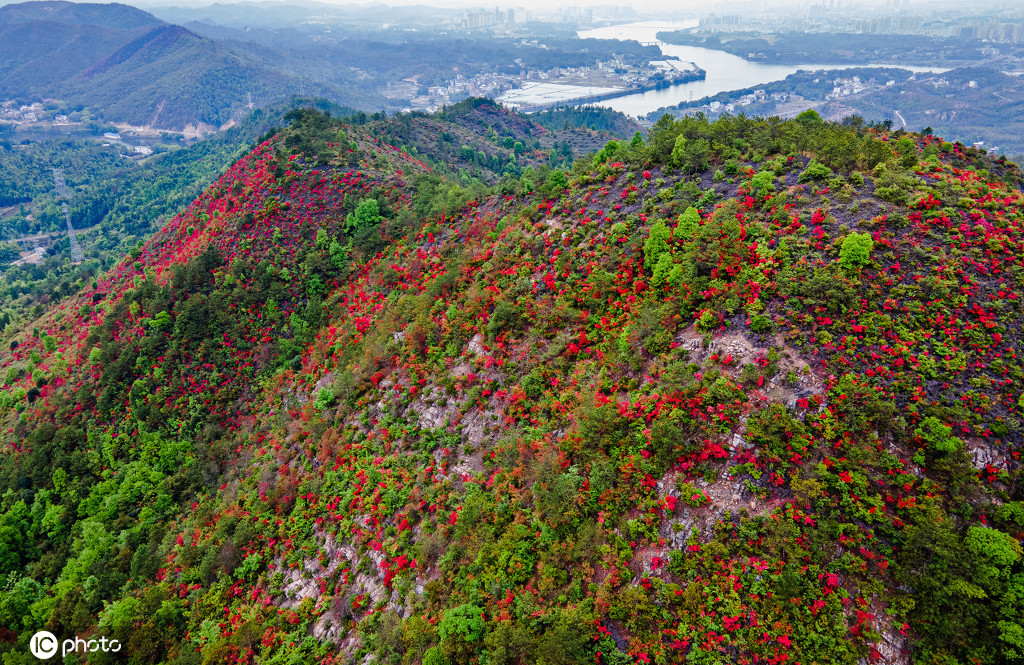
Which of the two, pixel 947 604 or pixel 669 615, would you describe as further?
pixel 669 615

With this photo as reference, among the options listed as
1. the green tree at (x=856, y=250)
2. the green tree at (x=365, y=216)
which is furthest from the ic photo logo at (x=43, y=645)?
the green tree at (x=856, y=250)

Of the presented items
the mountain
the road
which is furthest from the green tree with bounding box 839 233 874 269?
the road

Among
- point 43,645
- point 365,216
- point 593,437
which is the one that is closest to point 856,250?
point 593,437

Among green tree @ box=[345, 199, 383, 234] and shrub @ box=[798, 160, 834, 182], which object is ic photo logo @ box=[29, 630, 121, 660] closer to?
green tree @ box=[345, 199, 383, 234]

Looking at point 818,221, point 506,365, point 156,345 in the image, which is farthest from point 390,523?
point 156,345

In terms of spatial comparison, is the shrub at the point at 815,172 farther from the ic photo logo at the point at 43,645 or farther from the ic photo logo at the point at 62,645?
the ic photo logo at the point at 43,645

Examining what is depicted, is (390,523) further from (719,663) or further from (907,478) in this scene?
(907,478)
